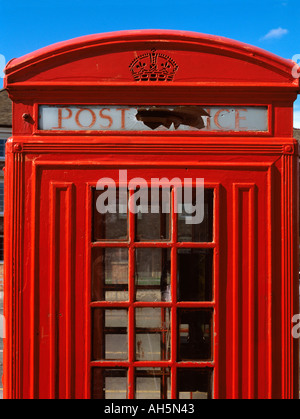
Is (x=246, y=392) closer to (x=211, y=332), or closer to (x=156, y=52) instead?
(x=211, y=332)

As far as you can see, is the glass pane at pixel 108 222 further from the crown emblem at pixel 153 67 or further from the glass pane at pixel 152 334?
the crown emblem at pixel 153 67

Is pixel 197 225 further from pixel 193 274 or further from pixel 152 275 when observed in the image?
pixel 152 275

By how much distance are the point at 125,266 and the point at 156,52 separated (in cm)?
125

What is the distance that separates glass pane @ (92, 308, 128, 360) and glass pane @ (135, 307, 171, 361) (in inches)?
4.1

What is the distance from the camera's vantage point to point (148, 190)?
6.91 feet

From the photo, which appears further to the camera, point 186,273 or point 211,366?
point 186,273

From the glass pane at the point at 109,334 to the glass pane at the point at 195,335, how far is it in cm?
35

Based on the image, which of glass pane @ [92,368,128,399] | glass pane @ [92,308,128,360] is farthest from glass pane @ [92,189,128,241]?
glass pane @ [92,368,128,399]

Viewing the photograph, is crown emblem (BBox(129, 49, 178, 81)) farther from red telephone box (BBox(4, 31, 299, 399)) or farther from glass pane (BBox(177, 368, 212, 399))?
glass pane (BBox(177, 368, 212, 399))

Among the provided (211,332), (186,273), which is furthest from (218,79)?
(211,332)

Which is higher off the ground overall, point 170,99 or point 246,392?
point 170,99

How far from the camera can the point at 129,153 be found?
2.10 m

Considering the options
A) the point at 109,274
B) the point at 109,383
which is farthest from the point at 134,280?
the point at 109,383

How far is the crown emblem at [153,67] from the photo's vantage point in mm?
2105
